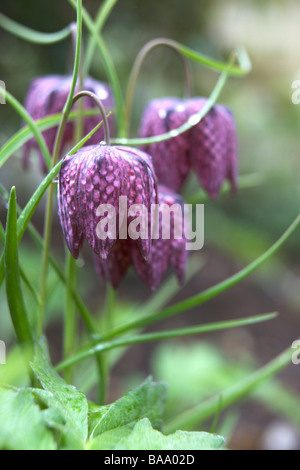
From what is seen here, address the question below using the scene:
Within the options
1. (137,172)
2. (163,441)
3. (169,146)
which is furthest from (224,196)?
(163,441)

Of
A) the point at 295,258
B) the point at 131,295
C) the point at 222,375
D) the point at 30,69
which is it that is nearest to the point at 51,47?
the point at 30,69

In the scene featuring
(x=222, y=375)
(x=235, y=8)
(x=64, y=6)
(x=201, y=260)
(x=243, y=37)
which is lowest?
(x=222, y=375)

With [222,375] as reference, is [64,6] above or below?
above

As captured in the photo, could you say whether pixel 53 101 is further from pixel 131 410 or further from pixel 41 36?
pixel 131 410

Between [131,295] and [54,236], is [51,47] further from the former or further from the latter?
[131,295]

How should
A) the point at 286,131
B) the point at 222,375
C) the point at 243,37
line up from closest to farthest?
the point at 222,375 → the point at 243,37 → the point at 286,131

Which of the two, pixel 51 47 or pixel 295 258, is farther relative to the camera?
pixel 295 258

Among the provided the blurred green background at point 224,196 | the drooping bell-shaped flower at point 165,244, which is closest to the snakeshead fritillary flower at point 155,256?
the drooping bell-shaped flower at point 165,244

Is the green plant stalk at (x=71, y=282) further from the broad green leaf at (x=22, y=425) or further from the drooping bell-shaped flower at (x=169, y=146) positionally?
the broad green leaf at (x=22, y=425)
